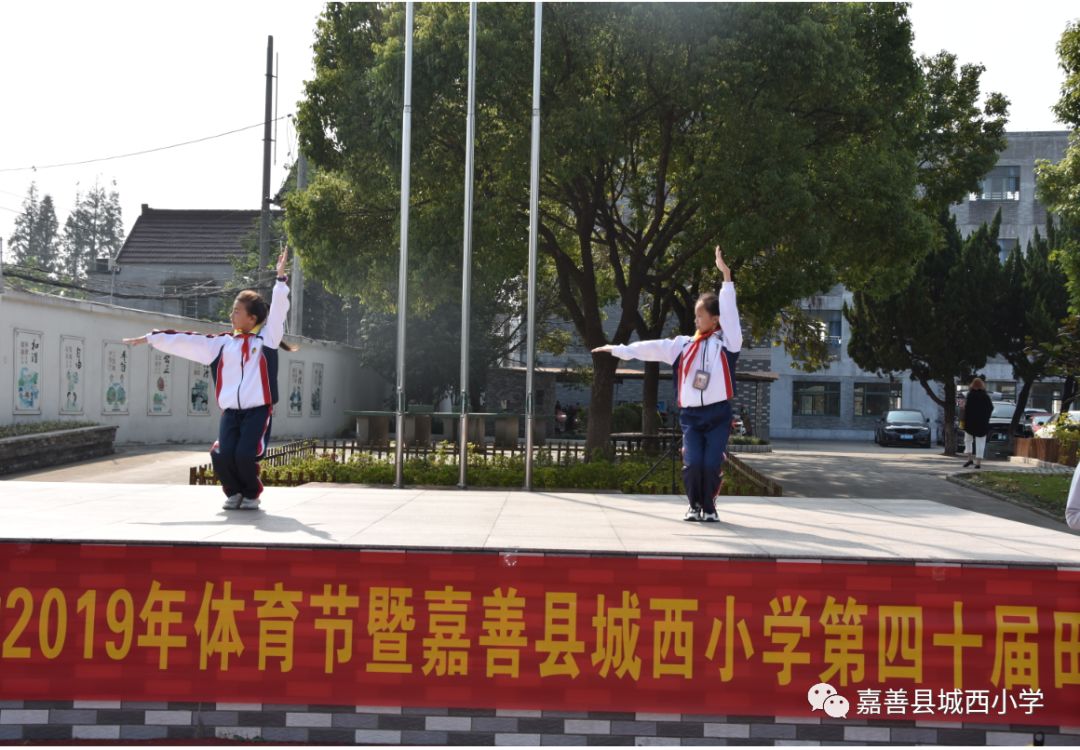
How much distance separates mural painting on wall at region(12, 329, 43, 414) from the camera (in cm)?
1789

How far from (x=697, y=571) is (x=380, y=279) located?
13.6 m

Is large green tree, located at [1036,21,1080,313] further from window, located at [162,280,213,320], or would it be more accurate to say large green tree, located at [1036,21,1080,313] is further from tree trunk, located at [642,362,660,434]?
window, located at [162,280,213,320]

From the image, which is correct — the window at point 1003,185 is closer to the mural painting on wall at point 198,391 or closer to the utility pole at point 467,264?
the mural painting on wall at point 198,391

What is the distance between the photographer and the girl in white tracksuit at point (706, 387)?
265 inches

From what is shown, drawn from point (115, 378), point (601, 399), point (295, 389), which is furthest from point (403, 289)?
point (295, 389)

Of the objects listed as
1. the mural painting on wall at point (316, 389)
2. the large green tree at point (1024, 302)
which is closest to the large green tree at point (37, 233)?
the mural painting on wall at point (316, 389)

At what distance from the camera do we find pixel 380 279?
1766 centimetres

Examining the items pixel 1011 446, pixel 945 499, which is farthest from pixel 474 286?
pixel 1011 446

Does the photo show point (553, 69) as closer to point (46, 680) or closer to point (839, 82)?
point (839, 82)

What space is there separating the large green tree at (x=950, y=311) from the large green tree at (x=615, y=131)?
1256 centimetres

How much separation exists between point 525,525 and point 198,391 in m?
20.1

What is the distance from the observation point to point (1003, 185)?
151 ft

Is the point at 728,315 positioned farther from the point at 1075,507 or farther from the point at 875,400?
the point at 875,400

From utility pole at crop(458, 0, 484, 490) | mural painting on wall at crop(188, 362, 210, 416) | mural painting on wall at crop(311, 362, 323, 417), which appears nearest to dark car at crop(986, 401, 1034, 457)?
mural painting on wall at crop(311, 362, 323, 417)
